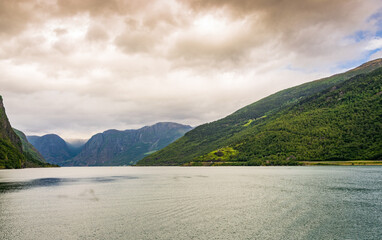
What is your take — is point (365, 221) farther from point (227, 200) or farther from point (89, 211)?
point (89, 211)

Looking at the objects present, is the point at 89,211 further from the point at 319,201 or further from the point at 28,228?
the point at 319,201

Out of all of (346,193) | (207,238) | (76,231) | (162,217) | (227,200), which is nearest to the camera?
(207,238)

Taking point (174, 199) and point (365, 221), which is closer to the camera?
point (365, 221)

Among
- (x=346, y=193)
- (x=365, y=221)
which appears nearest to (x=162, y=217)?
(x=365, y=221)

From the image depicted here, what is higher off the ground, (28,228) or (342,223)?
(28,228)

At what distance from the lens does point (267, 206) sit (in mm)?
57219

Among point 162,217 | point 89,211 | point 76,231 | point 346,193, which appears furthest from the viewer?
point 346,193

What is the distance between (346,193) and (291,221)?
131ft

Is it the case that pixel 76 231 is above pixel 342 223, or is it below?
above

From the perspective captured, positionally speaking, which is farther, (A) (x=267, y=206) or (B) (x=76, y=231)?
(A) (x=267, y=206)

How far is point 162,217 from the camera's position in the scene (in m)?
47.1

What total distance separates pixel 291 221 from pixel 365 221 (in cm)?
1206

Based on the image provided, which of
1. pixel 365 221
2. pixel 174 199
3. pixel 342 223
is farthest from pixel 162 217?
pixel 365 221

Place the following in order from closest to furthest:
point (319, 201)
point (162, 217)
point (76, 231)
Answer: point (76, 231) < point (162, 217) < point (319, 201)
